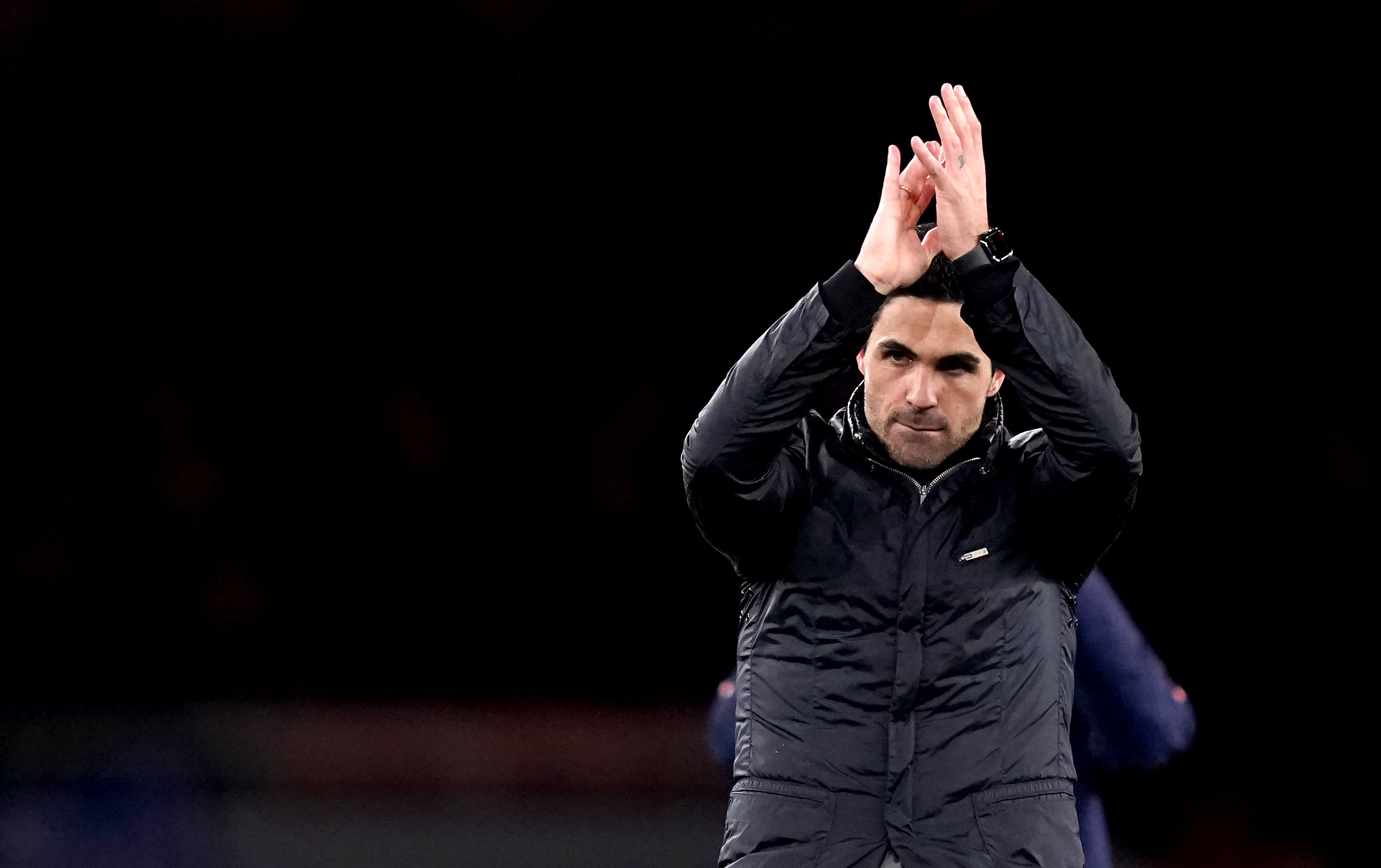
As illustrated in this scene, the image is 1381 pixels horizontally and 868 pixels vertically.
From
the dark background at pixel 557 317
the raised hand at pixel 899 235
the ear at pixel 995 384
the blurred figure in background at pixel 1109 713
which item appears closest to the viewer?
the raised hand at pixel 899 235

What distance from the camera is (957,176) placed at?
60.8 inches

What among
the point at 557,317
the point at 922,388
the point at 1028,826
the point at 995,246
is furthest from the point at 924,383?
the point at 557,317

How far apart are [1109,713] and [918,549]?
1.98ft

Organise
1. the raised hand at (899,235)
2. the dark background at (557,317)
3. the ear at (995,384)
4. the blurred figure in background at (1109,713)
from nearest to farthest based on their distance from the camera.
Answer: the raised hand at (899,235) → the ear at (995,384) → the blurred figure in background at (1109,713) → the dark background at (557,317)

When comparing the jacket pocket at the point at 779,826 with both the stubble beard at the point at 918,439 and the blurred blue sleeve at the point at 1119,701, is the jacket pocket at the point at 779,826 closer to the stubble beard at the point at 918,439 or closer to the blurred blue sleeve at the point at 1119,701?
the stubble beard at the point at 918,439

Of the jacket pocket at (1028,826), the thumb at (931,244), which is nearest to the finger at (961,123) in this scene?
the thumb at (931,244)

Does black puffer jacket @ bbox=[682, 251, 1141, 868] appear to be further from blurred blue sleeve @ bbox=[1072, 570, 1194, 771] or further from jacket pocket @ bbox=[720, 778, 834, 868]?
blurred blue sleeve @ bbox=[1072, 570, 1194, 771]

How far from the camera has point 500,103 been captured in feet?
13.6

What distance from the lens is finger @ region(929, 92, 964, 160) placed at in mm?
1543

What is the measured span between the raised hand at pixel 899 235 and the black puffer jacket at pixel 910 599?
3 centimetres

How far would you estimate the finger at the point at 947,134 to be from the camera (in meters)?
1.54

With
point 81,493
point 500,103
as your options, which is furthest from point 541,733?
point 500,103

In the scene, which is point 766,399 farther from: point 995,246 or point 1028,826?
point 1028,826

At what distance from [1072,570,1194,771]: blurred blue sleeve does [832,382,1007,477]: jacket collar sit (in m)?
0.48
